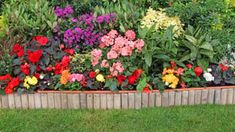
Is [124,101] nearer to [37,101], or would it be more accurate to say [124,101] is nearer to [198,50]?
[37,101]

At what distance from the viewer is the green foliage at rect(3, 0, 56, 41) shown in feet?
18.9

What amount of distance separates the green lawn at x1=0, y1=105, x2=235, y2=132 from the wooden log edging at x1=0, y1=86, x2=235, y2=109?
88 millimetres

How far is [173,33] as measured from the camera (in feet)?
18.0

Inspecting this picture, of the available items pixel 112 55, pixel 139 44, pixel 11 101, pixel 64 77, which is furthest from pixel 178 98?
pixel 11 101

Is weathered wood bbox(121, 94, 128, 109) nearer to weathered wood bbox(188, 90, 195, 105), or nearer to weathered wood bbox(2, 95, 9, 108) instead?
weathered wood bbox(188, 90, 195, 105)

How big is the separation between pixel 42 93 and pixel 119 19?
1.49 m

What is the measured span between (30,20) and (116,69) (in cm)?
152

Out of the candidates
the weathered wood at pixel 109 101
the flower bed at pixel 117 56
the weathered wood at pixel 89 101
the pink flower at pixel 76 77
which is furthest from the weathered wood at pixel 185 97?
the pink flower at pixel 76 77

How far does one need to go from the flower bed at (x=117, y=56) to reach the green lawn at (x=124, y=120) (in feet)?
0.96

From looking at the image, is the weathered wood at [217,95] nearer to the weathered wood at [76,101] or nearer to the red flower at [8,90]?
the weathered wood at [76,101]

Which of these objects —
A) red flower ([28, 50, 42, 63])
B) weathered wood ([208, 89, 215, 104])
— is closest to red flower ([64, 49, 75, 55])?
red flower ([28, 50, 42, 63])

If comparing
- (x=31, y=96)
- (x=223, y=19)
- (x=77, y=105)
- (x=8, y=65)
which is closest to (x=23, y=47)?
(x=8, y=65)

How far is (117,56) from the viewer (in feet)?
17.3

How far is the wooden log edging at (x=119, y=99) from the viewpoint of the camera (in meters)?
5.05
